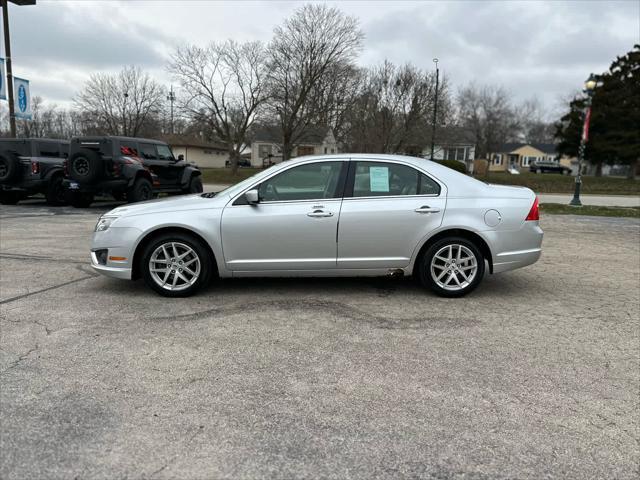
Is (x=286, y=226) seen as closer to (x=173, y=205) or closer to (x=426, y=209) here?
(x=173, y=205)

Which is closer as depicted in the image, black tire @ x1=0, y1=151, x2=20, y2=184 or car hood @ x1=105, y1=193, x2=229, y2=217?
car hood @ x1=105, y1=193, x2=229, y2=217

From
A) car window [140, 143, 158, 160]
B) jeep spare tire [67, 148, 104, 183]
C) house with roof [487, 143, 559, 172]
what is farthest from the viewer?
house with roof [487, 143, 559, 172]

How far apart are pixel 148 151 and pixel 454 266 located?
1168 centimetres

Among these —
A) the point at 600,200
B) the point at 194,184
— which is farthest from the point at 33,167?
the point at 600,200

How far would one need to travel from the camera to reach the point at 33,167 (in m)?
13.9

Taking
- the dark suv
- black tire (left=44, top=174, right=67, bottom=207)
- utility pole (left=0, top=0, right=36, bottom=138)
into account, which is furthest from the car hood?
utility pole (left=0, top=0, right=36, bottom=138)

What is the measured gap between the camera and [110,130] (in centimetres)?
4297

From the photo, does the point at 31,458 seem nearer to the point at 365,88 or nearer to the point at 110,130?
the point at 365,88

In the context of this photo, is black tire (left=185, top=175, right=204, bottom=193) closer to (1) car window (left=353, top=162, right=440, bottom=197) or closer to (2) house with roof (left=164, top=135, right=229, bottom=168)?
(1) car window (left=353, top=162, right=440, bottom=197)

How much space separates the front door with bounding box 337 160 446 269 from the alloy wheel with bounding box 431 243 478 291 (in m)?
0.31

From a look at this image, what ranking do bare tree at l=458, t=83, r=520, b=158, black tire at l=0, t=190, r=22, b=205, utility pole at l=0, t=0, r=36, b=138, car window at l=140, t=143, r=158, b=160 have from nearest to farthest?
1. car window at l=140, t=143, r=158, b=160
2. black tire at l=0, t=190, r=22, b=205
3. utility pole at l=0, t=0, r=36, b=138
4. bare tree at l=458, t=83, r=520, b=158

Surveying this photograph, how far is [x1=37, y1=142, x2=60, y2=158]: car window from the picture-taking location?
1428 centimetres

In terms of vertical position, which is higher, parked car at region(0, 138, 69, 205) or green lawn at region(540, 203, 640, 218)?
parked car at region(0, 138, 69, 205)

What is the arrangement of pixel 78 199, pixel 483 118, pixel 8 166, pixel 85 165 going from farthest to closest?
1. pixel 483 118
2. pixel 78 199
3. pixel 8 166
4. pixel 85 165
